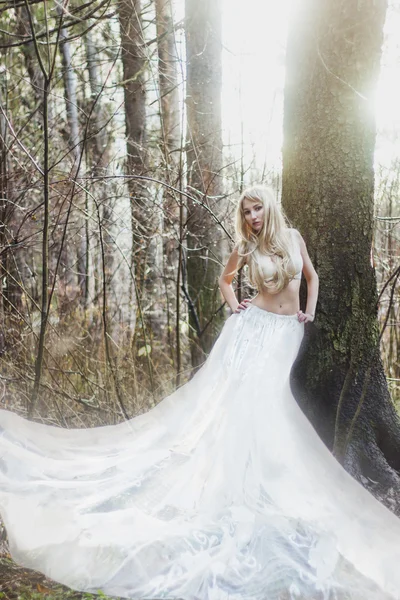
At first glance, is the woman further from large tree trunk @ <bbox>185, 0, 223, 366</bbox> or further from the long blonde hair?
large tree trunk @ <bbox>185, 0, 223, 366</bbox>

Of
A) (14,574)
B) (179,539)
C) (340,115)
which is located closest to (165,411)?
(179,539)

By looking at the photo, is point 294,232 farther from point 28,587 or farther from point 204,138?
point 28,587

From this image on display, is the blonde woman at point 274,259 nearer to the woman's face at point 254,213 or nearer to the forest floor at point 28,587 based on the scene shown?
the woman's face at point 254,213

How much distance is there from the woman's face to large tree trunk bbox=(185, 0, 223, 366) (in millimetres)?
1698

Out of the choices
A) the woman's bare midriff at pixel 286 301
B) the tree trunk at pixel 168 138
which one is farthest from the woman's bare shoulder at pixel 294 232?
the tree trunk at pixel 168 138

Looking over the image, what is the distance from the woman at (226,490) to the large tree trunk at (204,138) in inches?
75.3

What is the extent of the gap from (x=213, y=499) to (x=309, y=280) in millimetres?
1588

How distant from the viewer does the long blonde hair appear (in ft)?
11.9

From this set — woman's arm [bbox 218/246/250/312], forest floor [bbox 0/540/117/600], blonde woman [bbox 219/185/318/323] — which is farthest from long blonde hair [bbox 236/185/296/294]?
forest floor [bbox 0/540/117/600]

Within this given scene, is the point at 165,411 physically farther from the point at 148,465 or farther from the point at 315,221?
the point at 315,221

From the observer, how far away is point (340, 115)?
3.63 m

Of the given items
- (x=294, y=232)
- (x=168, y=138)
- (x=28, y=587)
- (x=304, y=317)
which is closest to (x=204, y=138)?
(x=168, y=138)

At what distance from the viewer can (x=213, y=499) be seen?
296 cm

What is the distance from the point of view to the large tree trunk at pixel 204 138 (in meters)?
5.66
